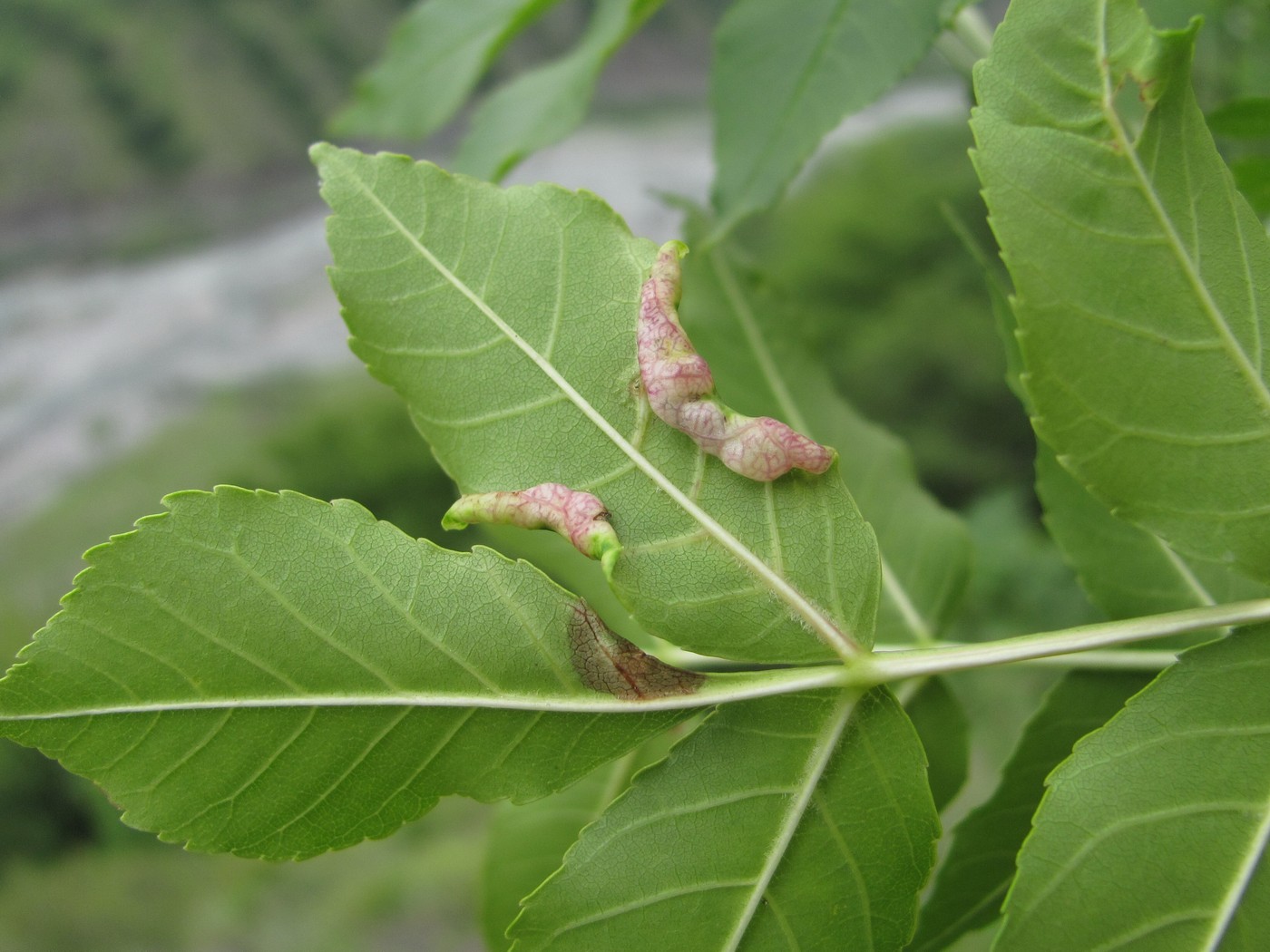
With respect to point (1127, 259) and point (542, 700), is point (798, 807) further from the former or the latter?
point (1127, 259)

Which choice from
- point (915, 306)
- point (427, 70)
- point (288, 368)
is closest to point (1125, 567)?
point (427, 70)

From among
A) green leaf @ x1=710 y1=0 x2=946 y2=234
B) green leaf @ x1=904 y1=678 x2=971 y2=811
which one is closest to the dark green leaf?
green leaf @ x1=710 y1=0 x2=946 y2=234

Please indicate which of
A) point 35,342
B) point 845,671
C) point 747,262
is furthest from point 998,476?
point 35,342

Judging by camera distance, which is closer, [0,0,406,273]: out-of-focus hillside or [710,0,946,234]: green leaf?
[710,0,946,234]: green leaf

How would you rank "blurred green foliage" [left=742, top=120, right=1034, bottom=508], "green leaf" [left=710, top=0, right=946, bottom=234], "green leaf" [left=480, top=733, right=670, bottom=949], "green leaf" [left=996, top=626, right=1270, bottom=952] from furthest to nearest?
"blurred green foliage" [left=742, top=120, right=1034, bottom=508] < "green leaf" [left=480, top=733, right=670, bottom=949] < "green leaf" [left=710, top=0, right=946, bottom=234] < "green leaf" [left=996, top=626, right=1270, bottom=952]

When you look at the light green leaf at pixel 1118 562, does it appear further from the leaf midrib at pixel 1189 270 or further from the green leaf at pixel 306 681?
the green leaf at pixel 306 681

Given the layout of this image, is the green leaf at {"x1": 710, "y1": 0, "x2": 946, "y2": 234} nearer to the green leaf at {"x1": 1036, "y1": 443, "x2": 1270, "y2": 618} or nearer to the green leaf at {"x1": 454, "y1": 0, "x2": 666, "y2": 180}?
the green leaf at {"x1": 454, "y1": 0, "x2": 666, "y2": 180}
